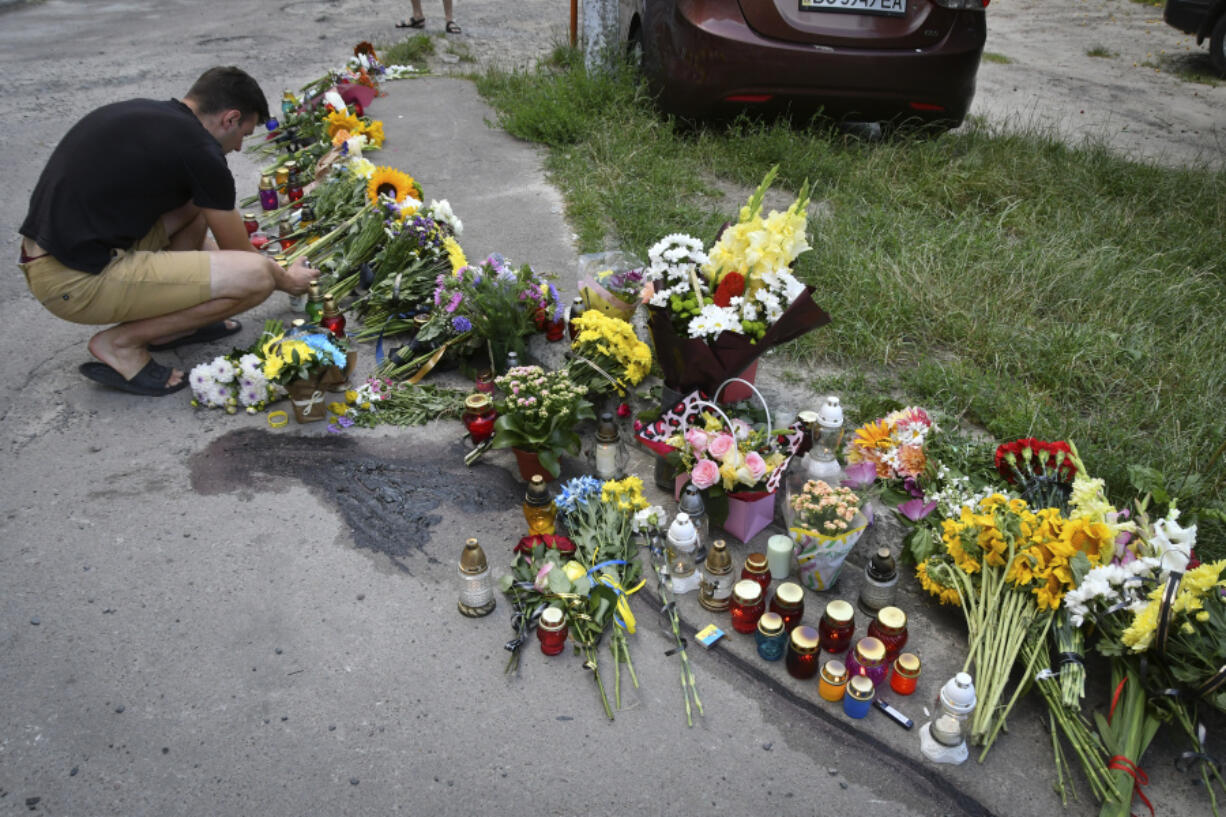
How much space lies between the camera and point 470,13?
37.3 ft

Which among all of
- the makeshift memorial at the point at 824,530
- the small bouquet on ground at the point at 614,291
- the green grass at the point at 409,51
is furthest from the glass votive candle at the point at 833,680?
the green grass at the point at 409,51

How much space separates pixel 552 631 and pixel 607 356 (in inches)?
56.4

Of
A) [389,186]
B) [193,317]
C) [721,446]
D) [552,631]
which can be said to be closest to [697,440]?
[721,446]

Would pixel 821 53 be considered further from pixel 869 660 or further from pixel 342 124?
pixel 869 660

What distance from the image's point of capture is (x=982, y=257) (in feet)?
15.0

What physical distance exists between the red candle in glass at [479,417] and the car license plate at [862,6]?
364 centimetres

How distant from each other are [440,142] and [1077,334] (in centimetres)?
500

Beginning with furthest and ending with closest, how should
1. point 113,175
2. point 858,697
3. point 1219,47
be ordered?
point 1219,47 < point 113,175 < point 858,697

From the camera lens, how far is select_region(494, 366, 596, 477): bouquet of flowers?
3.26 m

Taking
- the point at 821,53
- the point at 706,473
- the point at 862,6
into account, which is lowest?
the point at 706,473

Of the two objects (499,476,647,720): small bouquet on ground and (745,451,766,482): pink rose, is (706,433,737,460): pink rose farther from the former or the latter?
(499,476,647,720): small bouquet on ground

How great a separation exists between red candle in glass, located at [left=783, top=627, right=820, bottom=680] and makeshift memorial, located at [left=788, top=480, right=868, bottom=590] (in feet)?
1.13

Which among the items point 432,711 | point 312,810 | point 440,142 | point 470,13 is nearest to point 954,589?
point 432,711

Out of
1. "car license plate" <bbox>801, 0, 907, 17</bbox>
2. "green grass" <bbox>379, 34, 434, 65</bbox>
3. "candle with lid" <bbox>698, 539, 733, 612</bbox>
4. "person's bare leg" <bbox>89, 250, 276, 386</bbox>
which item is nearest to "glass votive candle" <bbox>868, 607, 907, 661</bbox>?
"candle with lid" <bbox>698, 539, 733, 612</bbox>
